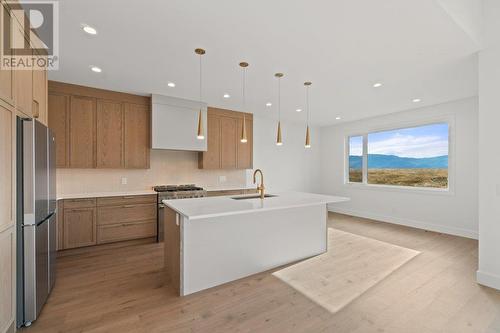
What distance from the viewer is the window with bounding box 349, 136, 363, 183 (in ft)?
20.1

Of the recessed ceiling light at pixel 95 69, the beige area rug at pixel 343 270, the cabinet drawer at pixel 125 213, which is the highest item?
the recessed ceiling light at pixel 95 69

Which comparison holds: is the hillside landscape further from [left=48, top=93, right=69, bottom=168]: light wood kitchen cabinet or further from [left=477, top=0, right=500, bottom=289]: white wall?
[left=48, top=93, right=69, bottom=168]: light wood kitchen cabinet

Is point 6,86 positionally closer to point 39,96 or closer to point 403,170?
point 39,96

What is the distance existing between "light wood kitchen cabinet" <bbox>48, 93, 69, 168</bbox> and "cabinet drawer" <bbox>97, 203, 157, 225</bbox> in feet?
3.15

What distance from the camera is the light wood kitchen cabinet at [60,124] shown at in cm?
340

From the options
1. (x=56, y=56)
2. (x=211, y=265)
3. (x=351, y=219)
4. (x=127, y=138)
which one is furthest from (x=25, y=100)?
(x=351, y=219)

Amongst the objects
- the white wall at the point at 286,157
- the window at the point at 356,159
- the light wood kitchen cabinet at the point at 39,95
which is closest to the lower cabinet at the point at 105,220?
the light wood kitchen cabinet at the point at 39,95

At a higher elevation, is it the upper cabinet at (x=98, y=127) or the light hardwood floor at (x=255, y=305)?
the upper cabinet at (x=98, y=127)

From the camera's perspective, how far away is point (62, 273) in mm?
2781

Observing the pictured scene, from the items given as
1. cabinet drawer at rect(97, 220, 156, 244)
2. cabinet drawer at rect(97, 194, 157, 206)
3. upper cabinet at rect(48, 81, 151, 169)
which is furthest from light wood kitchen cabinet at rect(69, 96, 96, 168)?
cabinet drawer at rect(97, 220, 156, 244)

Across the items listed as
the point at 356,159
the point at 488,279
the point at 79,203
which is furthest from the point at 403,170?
the point at 79,203

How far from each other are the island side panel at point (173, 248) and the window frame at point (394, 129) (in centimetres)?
514

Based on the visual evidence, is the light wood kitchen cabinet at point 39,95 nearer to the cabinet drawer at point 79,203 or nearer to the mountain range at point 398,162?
the cabinet drawer at point 79,203

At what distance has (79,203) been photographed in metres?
3.42
